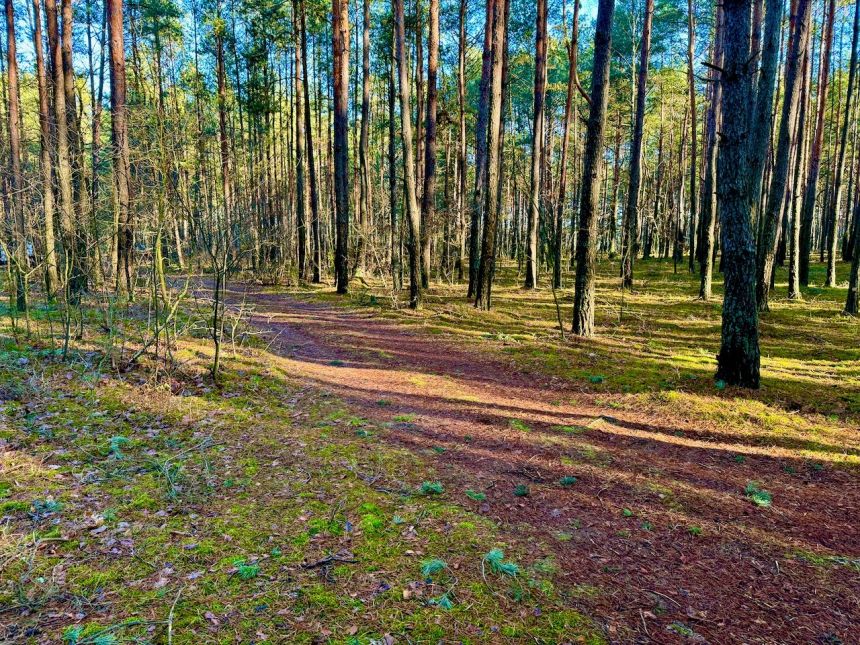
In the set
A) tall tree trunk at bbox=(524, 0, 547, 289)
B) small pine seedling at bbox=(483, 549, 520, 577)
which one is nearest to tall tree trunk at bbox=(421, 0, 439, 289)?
tall tree trunk at bbox=(524, 0, 547, 289)

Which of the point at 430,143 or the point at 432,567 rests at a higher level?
the point at 430,143

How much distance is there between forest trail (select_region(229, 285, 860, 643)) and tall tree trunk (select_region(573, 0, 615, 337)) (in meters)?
2.83

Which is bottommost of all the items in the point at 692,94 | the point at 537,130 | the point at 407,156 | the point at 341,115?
the point at 407,156

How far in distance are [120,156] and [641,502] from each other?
763 centimetres

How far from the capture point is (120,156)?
254 inches

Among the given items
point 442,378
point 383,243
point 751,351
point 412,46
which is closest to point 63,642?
point 442,378

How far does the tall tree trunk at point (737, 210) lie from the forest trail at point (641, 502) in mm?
1440

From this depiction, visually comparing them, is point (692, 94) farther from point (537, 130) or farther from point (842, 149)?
point (537, 130)

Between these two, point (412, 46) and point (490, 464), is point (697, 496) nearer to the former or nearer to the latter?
point (490, 464)

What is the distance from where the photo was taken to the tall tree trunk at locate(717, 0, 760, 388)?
657cm

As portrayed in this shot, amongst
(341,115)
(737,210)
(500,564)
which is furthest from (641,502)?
(341,115)

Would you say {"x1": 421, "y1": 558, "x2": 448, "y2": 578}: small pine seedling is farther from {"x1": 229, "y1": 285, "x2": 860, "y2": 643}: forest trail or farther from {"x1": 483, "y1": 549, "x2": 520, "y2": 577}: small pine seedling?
{"x1": 229, "y1": 285, "x2": 860, "y2": 643}: forest trail

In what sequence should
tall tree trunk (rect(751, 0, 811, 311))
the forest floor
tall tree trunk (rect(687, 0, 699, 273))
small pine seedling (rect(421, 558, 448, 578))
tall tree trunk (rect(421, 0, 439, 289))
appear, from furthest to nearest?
tall tree trunk (rect(687, 0, 699, 273))
tall tree trunk (rect(421, 0, 439, 289))
tall tree trunk (rect(751, 0, 811, 311))
small pine seedling (rect(421, 558, 448, 578))
the forest floor

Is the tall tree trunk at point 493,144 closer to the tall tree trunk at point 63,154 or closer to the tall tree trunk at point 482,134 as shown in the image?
the tall tree trunk at point 482,134
